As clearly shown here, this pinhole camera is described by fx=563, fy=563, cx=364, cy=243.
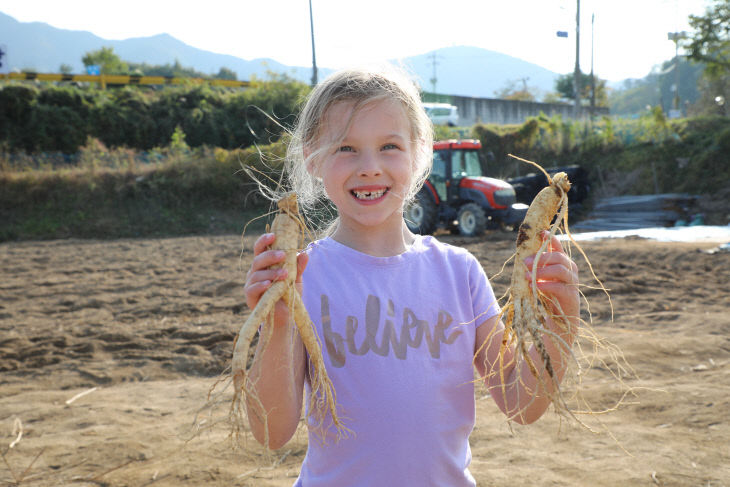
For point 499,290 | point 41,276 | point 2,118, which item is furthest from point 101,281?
point 2,118

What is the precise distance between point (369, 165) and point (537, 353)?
2.24 feet

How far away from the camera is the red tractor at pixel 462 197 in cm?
1135

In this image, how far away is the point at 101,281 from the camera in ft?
26.3

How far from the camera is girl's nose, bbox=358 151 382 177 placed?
4.81ft

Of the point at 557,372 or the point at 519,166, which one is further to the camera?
the point at 519,166

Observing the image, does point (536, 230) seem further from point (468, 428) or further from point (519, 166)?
point (519, 166)

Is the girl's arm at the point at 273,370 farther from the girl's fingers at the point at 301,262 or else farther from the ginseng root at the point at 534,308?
the ginseng root at the point at 534,308

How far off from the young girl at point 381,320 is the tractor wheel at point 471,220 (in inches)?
386

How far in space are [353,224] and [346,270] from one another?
14 cm

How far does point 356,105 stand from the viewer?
152 centimetres

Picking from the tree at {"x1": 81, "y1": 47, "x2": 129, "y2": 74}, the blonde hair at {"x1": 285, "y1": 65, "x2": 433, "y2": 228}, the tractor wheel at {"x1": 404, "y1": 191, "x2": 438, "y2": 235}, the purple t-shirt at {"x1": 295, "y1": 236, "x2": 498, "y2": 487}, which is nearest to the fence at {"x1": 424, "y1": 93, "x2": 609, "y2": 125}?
the tractor wheel at {"x1": 404, "y1": 191, "x2": 438, "y2": 235}

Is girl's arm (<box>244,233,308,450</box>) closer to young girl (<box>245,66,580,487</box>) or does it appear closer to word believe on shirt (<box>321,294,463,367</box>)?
young girl (<box>245,66,580,487</box>)

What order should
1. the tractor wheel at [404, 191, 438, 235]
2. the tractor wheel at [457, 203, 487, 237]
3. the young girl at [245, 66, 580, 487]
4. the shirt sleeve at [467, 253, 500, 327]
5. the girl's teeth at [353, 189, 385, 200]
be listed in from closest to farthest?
the young girl at [245, 66, 580, 487] → the girl's teeth at [353, 189, 385, 200] → the shirt sleeve at [467, 253, 500, 327] → the tractor wheel at [457, 203, 487, 237] → the tractor wheel at [404, 191, 438, 235]

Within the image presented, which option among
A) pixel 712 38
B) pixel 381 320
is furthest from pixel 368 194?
pixel 712 38
